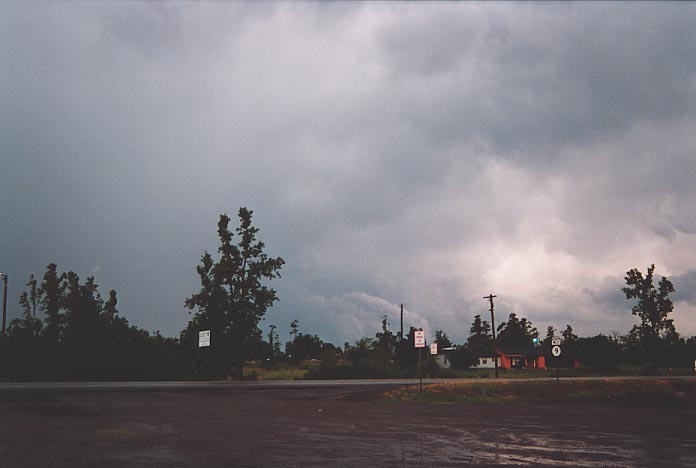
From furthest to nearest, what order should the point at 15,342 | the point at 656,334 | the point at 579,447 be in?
the point at 656,334
the point at 15,342
the point at 579,447

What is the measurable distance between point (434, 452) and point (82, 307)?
165 ft

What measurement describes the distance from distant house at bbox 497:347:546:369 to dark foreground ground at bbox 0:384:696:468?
310 ft

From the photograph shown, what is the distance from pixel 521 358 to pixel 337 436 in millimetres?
108964

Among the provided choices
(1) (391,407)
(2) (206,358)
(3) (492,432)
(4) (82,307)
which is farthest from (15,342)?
(3) (492,432)

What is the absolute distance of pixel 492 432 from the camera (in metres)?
15.8

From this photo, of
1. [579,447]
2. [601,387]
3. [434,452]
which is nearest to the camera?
[434,452]

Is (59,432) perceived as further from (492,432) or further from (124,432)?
(492,432)

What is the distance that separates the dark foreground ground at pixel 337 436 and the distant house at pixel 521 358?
94418 mm

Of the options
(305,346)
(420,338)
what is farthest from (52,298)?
(305,346)

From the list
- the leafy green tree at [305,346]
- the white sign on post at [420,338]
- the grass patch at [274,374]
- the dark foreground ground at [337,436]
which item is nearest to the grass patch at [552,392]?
the white sign on post at [420,338]

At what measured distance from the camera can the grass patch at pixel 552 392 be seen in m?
30.5

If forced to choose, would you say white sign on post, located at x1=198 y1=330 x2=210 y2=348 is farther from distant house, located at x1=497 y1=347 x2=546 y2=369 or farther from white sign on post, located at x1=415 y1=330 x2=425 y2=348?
distant house, located at x1=497 y1=347 x2=546 y2=369

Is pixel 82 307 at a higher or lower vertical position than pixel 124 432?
higher

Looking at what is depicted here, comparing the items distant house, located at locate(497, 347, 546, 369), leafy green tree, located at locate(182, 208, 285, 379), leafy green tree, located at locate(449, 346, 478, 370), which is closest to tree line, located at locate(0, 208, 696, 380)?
leafy green tree, located at locate(182, 208, 285, 379)
